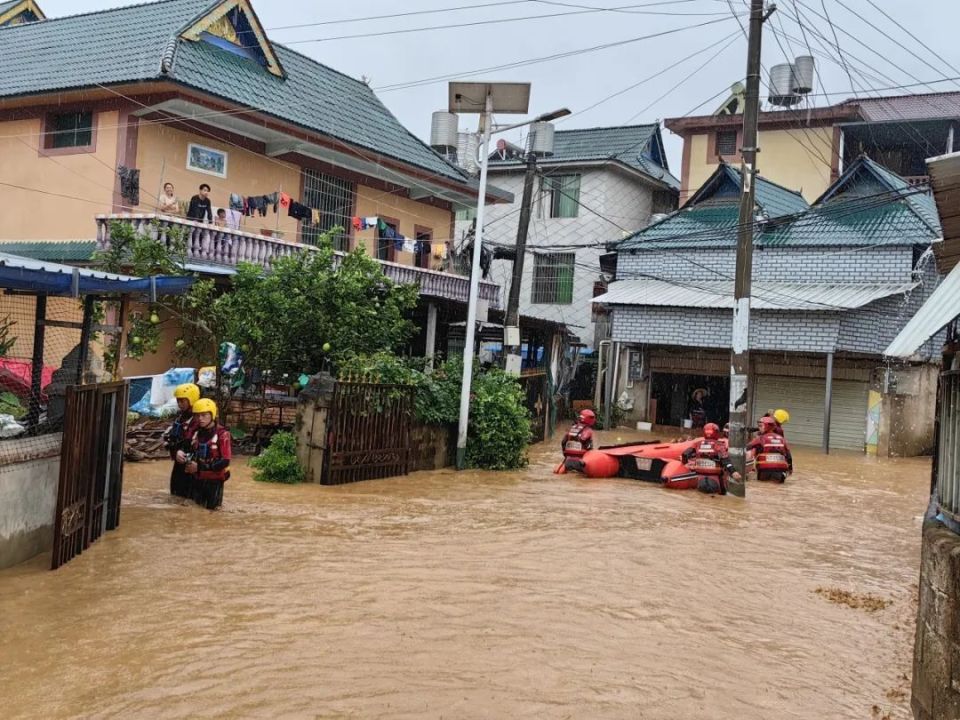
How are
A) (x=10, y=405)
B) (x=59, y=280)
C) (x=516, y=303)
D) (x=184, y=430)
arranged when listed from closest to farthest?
1. (x=59, y=280)
2. (x=10, y=405)
3. (x=184, y=430)
4. (x=516, y=303)

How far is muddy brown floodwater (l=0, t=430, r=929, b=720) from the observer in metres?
5.46

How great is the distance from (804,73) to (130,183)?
89.3 feet

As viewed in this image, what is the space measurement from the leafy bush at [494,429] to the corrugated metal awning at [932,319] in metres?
10.3

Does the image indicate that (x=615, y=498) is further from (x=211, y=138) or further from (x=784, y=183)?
(x=784, y=183)

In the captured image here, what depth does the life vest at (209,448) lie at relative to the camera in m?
10.2

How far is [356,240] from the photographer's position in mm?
24609

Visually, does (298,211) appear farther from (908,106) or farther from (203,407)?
(908,106)

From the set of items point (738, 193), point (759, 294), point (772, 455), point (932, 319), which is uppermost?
point (738, 193)

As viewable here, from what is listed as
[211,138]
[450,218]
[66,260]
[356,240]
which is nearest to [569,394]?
[450,218]

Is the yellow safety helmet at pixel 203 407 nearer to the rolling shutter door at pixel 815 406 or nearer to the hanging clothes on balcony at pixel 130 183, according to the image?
the hanging clothes on balcony at pixel 130 183

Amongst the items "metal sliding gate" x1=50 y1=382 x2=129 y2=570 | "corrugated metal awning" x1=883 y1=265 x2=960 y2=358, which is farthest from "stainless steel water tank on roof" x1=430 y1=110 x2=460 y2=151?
"corrugated metal awning" x1=883 y1=265 x2=960 y2=358

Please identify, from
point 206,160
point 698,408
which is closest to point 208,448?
point 206,160

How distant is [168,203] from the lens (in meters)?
17.9

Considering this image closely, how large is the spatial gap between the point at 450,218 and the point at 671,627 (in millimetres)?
22865
